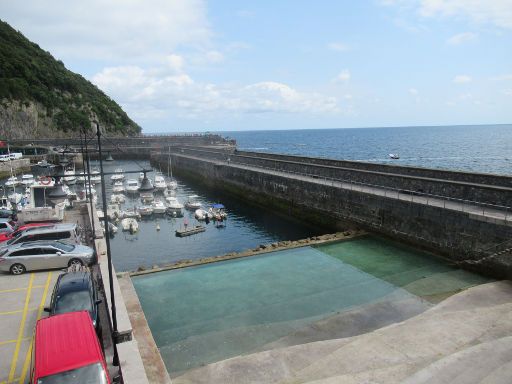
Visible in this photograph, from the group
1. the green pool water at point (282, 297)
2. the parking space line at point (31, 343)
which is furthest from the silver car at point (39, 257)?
the green pool water at point (282, 297)

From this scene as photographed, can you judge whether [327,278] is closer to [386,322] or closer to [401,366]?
[386,322]

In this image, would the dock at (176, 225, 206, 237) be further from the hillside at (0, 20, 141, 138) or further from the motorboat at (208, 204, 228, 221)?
the hillside at (0, 20, 141, 138)

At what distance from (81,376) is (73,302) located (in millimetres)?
4370

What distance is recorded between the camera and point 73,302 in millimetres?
11148

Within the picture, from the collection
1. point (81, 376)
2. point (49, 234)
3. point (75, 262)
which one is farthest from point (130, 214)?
point (81, 376)

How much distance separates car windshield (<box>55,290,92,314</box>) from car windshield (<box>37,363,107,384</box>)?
3.71 metres

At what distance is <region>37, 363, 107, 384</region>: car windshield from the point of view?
7.14 metres

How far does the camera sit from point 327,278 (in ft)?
61.1

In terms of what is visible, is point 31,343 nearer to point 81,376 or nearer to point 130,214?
point 81,376

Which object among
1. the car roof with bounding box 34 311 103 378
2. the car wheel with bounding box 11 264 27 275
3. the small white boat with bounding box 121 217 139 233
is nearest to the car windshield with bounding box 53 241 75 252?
the car wheel with bounding box 11 264 27 275

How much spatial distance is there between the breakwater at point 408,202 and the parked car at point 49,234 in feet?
61.4

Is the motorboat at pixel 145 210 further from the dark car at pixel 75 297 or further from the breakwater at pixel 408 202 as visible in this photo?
the dark car at pixel 75 297

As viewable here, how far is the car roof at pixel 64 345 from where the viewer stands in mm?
7381

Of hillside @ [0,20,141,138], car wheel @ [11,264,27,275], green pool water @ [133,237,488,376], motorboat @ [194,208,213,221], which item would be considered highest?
hillside @ [0,20,141,138]
